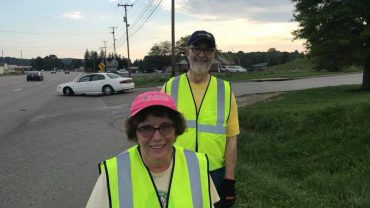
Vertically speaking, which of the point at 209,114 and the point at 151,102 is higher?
the point at 151,102

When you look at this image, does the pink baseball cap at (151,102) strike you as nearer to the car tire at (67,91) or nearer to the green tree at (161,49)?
the car tire at (67,91)

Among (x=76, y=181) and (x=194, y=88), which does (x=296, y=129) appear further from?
(x=194, y=88)

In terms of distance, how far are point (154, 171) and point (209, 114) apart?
47.9 inches

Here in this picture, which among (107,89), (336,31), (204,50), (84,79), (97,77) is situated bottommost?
(107,89)

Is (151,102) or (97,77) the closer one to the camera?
(151,102)

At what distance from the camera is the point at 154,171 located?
2.30m

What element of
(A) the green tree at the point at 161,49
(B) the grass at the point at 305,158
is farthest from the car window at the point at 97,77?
(A) the green tree at the point at 161,49

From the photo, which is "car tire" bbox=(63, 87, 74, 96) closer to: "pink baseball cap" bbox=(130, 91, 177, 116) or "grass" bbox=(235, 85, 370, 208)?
"grass" bbox=(235, 85, 370, 208)

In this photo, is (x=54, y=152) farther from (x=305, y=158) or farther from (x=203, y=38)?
(x=203, y=38)

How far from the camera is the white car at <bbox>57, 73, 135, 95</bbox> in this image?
1202 inches

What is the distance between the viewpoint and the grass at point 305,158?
631 cm

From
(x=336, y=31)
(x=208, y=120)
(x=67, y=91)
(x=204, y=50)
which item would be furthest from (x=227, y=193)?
(x=67, y=91)

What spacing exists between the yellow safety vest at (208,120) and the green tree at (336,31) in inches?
649

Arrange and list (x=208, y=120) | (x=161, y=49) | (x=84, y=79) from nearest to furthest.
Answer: (x=208, y=120) < (x=84, y=79) < (x=161, y=49)
